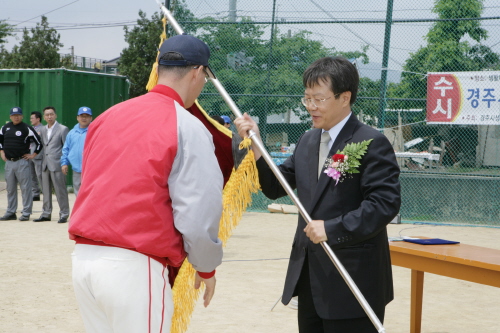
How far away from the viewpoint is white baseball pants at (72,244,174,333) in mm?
2189

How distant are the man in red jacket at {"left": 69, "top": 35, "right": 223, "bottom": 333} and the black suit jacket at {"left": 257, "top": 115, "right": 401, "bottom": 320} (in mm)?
681

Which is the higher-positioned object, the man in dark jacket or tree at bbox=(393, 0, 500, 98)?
tree at bbox=(393, 0, 500, 98)

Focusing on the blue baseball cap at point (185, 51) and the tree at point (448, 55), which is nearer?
the blue baseball cap at point (185, 51)

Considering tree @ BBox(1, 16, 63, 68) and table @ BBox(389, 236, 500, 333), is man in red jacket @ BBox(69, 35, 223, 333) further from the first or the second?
tree @ BBox(1, 16, 63, 68)

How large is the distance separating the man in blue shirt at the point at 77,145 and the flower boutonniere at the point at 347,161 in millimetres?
7378

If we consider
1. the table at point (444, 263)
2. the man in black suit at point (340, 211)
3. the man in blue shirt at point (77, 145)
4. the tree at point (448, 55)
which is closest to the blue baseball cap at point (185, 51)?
the man in black suit at point (340, 211)

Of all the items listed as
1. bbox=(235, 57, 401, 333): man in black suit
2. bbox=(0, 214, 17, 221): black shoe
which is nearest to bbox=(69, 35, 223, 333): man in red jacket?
bbox=(235, 57, 401, 333): man in black suit

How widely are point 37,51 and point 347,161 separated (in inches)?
1177

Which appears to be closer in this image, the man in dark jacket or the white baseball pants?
the white baseball pants

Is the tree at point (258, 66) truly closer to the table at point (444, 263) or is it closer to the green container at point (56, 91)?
the green container at point (56, 91)

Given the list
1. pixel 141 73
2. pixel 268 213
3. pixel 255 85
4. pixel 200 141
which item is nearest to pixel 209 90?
pixel 255 85

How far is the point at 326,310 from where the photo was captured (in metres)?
2.76

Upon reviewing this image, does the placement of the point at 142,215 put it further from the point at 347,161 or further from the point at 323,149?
the point at 323,149

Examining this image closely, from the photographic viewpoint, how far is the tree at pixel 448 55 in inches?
428
